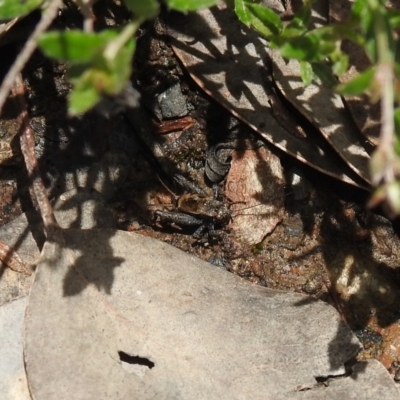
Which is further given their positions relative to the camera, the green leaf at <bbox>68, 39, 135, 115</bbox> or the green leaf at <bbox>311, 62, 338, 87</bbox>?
the green leaf at <bbox>311, 62, 338, 87</bbox>

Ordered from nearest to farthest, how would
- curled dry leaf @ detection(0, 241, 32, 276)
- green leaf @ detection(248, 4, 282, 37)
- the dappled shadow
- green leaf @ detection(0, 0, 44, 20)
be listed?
1. green leaf @ detection(0, 0, 44, 20)
2. green leaf @ detection(248, 4, 282, 37)
3. curled dry leaf @ detection(0, 241, 32, 276)
4. the dappled shadow

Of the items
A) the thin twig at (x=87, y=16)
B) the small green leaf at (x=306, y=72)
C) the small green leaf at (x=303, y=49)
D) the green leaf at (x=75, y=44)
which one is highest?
the thin twig at (x=87, y=16)

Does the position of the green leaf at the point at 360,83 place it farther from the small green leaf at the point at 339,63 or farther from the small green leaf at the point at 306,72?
the small green leaf at the point at 306,72

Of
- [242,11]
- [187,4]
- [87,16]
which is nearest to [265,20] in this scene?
[242,11]

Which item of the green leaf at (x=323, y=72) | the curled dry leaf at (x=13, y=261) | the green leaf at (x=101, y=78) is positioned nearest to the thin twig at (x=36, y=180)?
the curled dry leaf at (x=13, y=261)

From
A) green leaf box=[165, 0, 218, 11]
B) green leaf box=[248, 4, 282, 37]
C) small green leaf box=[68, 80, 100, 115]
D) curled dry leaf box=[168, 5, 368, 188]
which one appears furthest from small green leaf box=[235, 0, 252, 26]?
small green leaf box=[68, 80, 100, 115]

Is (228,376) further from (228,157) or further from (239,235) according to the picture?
(228,157)

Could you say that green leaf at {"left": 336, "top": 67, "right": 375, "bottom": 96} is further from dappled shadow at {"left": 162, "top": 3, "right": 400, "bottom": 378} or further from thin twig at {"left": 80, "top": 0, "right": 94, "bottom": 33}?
dappled shadow at {"left": 162, "top": 3, "right": 400, "bottom": 378}

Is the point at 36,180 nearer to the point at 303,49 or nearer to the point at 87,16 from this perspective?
the point at 87,16
